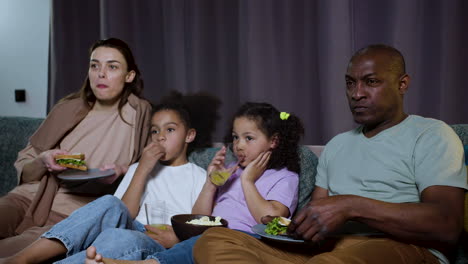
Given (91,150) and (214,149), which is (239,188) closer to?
(214,149)

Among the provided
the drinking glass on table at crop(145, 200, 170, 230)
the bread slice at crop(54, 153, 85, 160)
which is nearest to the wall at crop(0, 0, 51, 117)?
the bread slice at crop(54, 153, 85, 160)

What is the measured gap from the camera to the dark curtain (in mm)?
2086

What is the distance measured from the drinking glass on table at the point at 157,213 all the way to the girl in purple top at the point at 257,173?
124mm

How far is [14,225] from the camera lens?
211cm

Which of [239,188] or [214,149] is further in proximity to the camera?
[214,149]

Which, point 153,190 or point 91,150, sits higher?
point 91,150

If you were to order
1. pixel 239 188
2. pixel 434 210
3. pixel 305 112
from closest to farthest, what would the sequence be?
1. pixel 434 210
2. pixel 239 188
3. pixel 305 112

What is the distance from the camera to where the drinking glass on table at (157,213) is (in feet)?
6.33

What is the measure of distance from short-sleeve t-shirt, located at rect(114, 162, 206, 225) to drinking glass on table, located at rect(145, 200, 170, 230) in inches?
0.5

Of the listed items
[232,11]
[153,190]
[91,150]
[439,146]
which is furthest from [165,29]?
[439,146]

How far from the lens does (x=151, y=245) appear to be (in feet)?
5.46

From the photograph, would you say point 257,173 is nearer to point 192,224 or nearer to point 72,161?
point 192,224

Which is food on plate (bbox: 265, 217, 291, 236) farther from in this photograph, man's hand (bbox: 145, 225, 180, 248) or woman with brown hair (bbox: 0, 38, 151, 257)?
woman with brown hair (bbox: 0, 38, 151, 257)

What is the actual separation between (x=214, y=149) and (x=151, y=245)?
0.67 meters
